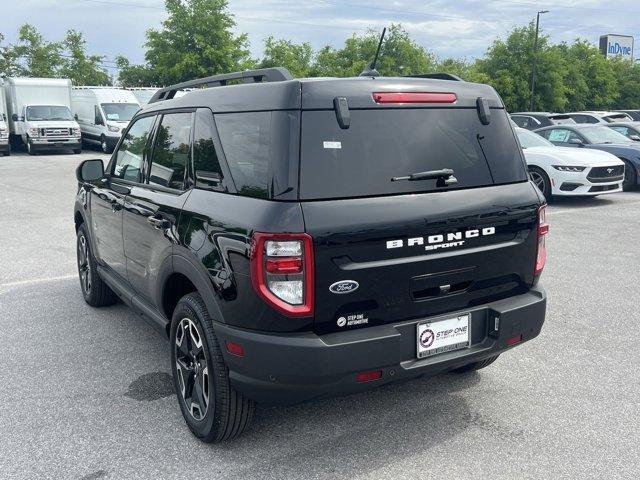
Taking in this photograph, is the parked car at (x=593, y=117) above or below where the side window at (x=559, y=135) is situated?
above

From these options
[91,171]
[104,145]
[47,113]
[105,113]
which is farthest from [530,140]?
[47,113]

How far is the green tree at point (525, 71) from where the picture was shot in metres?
39.8

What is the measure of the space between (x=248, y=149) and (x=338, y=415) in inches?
64.8

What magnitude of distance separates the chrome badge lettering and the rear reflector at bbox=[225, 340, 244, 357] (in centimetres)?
84

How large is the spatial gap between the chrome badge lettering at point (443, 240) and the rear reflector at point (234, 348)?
0.84m

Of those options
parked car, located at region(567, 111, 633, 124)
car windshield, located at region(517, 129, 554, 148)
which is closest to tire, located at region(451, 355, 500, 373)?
car windshield, located at region(517, 129, 554, 148)

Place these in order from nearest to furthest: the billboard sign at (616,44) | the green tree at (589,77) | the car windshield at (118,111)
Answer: the car windshield at (118,111) → the green tree at (589,77) → the billboard sign at (616,44)

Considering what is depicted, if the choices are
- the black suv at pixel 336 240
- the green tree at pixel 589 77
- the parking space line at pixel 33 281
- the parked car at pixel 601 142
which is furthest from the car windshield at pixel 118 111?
the green tree at pixel 589 77

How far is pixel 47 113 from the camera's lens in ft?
81.6

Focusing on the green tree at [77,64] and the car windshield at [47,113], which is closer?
the car windshield at [47,113]

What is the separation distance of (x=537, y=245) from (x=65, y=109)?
25.5m

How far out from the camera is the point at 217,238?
299cm

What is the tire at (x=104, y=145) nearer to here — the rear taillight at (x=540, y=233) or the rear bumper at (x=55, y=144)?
the rear bumper at (x=55, y=144)

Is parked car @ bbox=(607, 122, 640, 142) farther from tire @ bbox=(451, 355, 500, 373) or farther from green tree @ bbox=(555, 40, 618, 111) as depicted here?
green tree @ bbox=(555, 40, 618, 111)
